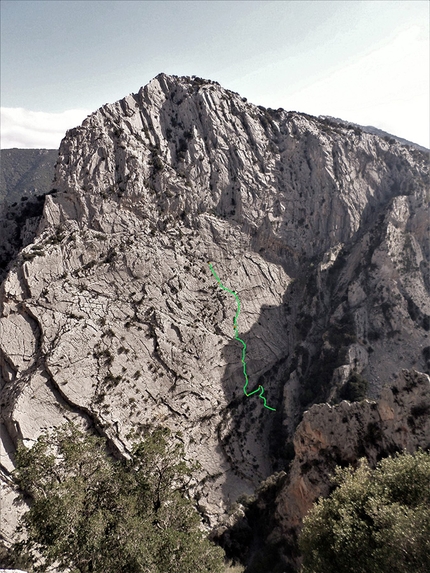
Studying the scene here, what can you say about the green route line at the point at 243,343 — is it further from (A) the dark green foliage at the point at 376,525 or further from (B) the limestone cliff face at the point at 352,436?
(A) the dark green foliage at the point at 376,525

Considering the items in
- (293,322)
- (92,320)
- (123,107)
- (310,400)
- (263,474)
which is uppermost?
(123,107)

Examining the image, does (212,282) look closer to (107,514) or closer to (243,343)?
(243,343)

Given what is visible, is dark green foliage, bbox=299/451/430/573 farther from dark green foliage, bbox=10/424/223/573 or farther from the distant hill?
the distant hill

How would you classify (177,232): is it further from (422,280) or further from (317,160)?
(422,280)

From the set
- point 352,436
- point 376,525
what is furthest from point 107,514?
point 352,436

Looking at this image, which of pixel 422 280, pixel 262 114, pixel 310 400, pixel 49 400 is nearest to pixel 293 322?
pixel 310 400

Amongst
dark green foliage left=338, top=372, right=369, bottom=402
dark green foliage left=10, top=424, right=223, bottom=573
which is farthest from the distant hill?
dark green foliage left=10, top=424, right=223, bottom=573

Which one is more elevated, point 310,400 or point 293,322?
point 293,322
